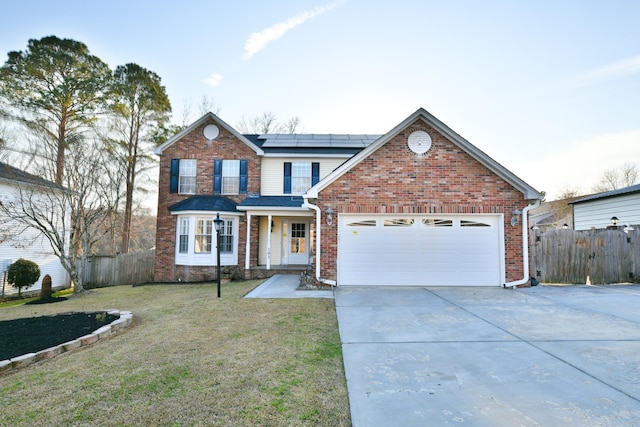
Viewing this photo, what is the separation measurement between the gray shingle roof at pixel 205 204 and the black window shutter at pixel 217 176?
0.41m

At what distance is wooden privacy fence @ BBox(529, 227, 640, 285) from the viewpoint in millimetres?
11727

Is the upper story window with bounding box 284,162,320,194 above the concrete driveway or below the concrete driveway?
above

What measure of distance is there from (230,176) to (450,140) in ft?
31.3

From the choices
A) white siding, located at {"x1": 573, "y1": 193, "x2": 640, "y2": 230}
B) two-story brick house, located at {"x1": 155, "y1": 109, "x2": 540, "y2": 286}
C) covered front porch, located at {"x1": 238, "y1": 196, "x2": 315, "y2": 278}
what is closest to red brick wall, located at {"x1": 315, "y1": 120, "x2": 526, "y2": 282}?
two-story brick house, located at {"x1": 155, "y1": 109, "x2": 540, "y2": 286}

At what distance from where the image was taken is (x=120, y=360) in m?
4.57

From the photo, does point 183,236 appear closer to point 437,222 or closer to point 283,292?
point 283,292

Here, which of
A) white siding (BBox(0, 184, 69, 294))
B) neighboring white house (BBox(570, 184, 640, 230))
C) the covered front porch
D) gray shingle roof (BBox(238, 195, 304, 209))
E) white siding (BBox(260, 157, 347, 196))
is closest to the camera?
white siding (BBox(0, 184, 69, 294))

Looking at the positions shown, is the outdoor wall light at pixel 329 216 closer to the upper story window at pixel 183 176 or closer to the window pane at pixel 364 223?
the window pane at pixel 364 223

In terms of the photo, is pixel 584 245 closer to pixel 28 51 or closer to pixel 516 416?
pixel 516 416

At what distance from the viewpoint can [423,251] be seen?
10.5 metres

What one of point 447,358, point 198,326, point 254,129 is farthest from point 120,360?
point 254,129

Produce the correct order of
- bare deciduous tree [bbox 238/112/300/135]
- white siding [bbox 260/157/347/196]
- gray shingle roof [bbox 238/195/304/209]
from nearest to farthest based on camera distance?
gray shingle roof [bbox 238/195/304/209]
white siding [bbox 260/157/347/196]
bare deciduous tree [bbox 238/112/300/135]

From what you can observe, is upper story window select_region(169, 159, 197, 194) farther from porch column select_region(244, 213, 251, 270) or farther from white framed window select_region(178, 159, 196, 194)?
porch column select_region(244, 213, 251, 270)

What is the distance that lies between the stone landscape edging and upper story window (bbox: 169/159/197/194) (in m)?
8.77
